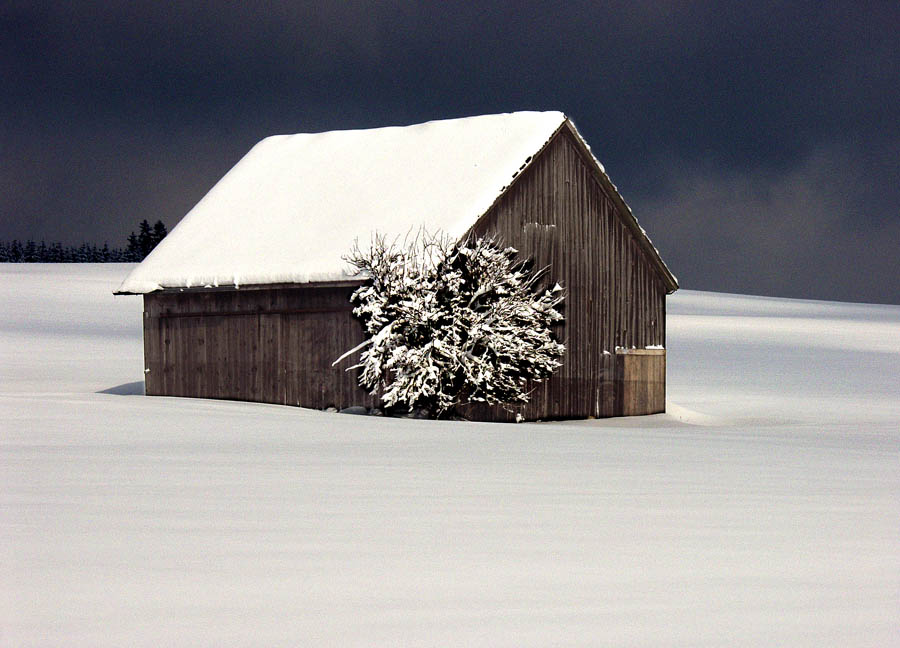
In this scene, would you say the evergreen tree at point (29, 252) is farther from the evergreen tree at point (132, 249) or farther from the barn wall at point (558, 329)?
the barn wall at point (558, 329)

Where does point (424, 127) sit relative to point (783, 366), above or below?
above

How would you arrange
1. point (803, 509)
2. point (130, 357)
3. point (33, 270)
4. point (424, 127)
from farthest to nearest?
point (33, 270)
point (130, 357)
point (424, 127)
point (803, 509)

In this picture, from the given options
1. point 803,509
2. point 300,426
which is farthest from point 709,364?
point 803,509

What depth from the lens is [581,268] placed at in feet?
85.1

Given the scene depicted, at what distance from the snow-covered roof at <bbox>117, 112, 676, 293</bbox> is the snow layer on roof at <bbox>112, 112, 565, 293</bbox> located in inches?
1.2

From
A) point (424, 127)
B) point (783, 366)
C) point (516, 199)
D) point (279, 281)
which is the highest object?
point (424, 127)

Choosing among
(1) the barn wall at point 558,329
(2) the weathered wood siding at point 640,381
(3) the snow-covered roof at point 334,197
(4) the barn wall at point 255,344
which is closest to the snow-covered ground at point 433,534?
(4) the barn wall at point 255,344

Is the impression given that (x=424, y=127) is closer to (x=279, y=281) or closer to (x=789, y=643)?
(x=279, y=281)

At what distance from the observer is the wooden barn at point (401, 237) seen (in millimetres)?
24781

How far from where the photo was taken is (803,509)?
30.2 ft

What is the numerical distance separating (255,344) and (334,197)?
419 cm

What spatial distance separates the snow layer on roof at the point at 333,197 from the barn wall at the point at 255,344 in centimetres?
56

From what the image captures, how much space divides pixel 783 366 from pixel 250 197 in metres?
22.9

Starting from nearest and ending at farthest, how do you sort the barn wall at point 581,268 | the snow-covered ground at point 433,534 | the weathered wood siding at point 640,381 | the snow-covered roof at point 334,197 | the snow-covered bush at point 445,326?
the snow-covered ground at point 433,534 < the snow-covered bush at point 445,326 < the snow-covered roof at point 334,197 < the barn wall at point 581,268 < the weathered wood siding at point 640,381
